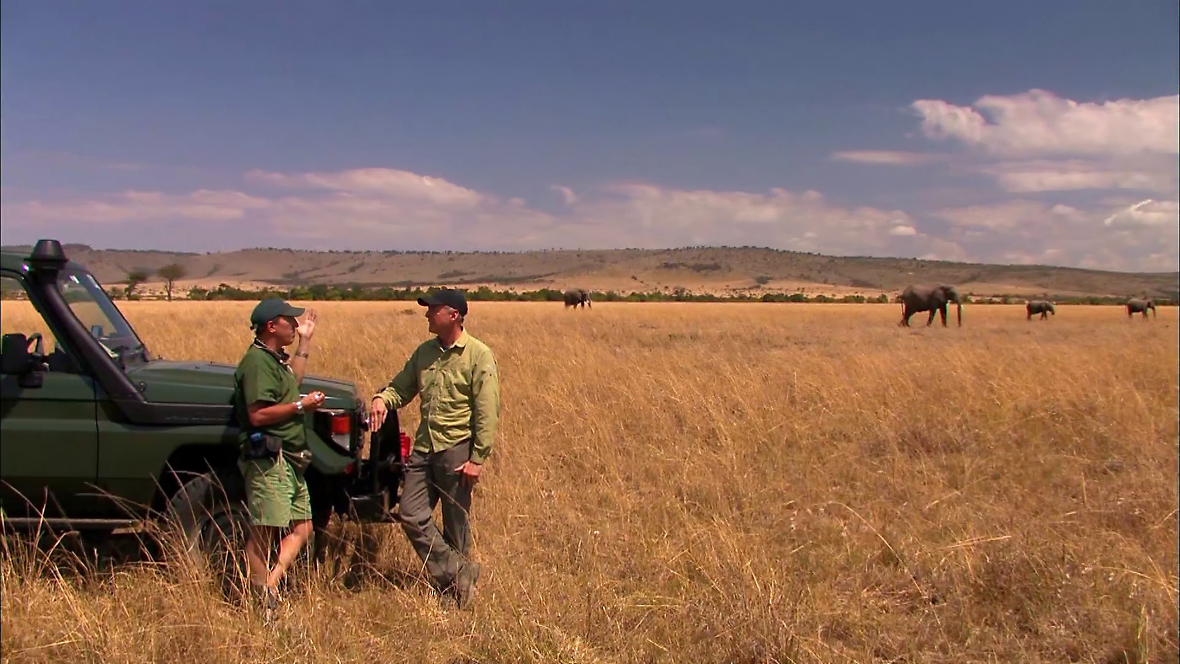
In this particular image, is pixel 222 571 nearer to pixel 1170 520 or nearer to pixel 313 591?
pixel 313 591

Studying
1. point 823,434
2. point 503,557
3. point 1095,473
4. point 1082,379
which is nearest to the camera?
point 503,557

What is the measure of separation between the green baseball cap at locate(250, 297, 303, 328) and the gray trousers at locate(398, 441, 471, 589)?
1.06 meters

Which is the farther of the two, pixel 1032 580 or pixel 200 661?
pixel 1032 580

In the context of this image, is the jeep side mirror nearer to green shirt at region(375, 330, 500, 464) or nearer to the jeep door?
the jeep door

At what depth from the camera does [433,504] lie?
14.9 feet

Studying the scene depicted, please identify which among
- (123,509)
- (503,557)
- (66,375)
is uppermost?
(66,375)

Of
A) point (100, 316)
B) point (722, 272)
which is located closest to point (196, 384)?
point (100, 316)

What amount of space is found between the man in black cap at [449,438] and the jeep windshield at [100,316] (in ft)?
5.25

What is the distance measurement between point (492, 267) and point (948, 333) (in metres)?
119

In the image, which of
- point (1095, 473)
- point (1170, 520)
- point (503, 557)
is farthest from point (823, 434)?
point (503, 557)

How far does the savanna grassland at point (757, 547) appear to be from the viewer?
3.85m

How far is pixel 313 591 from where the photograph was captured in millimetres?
4262

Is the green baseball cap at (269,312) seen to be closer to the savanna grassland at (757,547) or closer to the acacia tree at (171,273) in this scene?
the savanna grassland at (757,547)

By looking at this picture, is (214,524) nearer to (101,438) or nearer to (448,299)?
(101,438)
